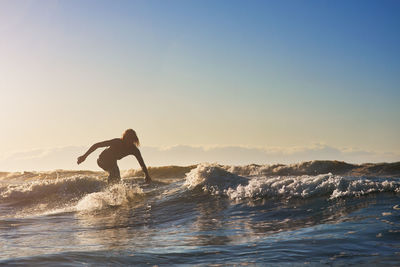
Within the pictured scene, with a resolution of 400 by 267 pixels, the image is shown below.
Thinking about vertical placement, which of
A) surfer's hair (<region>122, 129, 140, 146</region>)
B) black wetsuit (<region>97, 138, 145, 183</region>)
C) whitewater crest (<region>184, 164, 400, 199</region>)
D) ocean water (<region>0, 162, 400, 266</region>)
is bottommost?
ocean water (<region>0, 162, 400, 266</region>)

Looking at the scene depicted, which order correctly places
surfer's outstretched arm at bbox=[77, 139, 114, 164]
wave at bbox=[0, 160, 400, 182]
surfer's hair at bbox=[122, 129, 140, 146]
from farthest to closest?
wave at bbox=[0, 160, 400, 182], surfer's hair at bbox=[122, 129, 140, 146], surfer's outstretched arm at bbox=[77, 139, 114, 164]

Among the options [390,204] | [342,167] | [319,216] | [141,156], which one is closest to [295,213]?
[319,216]

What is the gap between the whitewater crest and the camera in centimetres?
919

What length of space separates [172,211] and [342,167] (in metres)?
14.1

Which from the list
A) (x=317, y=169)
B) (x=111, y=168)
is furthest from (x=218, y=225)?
(x=317, y=169)

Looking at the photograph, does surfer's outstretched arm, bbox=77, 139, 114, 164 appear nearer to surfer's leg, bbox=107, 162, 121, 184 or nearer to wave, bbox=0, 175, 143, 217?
surfer's leg, bbox=107, 162, 121, 184

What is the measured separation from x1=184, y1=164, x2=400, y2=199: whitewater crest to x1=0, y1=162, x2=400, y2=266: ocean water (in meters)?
0.02

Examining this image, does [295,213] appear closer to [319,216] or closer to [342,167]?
[319,216]

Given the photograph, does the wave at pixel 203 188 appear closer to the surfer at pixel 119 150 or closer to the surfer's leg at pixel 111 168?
the surfer's leg at pixel 111 168

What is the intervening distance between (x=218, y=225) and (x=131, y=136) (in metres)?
5.67

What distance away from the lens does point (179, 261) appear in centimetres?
471

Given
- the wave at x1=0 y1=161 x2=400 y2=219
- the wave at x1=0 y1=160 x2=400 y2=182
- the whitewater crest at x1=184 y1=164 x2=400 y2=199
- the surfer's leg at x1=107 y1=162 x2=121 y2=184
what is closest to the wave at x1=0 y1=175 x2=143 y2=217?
the wave at x1=0 y1=161 x2=400 y2=219

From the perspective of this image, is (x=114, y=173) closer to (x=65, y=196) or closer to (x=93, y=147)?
(x=93, y=147)

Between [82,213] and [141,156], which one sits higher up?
[141,156]
